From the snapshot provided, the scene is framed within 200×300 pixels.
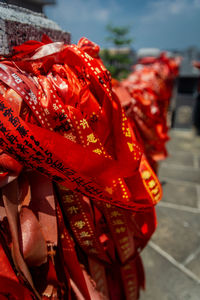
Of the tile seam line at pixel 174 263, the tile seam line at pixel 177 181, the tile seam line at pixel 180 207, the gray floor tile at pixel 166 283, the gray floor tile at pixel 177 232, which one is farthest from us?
the tile seam line at pixel 177 181

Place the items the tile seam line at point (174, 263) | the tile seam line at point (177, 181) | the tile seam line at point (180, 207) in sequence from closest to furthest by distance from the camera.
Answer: the tile seam line at point (174, 263)
the tile seam line at point (180, 207)
the tile seam line at point (177, 181)

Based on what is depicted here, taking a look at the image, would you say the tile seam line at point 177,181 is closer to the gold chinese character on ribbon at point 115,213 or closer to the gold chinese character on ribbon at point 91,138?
the gold chinese character on ribbon at point 115,213

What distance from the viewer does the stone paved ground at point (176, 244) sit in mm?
1435

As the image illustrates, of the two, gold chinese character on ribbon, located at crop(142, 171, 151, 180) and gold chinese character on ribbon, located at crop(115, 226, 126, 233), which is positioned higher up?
gold chinese character on ribbon, located at crop(142, 171, 151, 180)

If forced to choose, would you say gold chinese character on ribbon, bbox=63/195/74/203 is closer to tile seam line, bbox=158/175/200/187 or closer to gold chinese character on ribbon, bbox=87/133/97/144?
gold chinese character on ribbon, bbox=87/133/97/144

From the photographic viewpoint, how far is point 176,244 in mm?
1804

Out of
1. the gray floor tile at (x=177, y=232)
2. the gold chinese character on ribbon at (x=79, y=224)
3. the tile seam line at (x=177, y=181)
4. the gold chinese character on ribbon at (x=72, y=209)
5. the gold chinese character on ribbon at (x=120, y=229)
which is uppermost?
the gold chinese character on ribbon at (x=72, y=209)

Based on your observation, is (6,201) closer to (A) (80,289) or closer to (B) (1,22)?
(A) (80,289)

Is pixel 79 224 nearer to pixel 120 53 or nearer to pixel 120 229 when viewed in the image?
pixel 120 229

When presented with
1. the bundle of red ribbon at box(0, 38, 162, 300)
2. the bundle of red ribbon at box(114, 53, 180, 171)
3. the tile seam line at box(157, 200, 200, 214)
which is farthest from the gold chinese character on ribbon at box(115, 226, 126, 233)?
the tile seam line at box(157, 200, 200, 214)

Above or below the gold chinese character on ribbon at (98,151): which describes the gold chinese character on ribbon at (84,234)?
below

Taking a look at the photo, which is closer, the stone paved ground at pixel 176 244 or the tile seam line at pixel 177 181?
the stone paved ground at pixel 176 244

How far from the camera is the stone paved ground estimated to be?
143 cm

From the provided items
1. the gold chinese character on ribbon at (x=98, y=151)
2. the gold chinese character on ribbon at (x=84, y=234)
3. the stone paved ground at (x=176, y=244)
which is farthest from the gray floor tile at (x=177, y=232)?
the gold chinese character on ribbon at (x=98, y=151)
